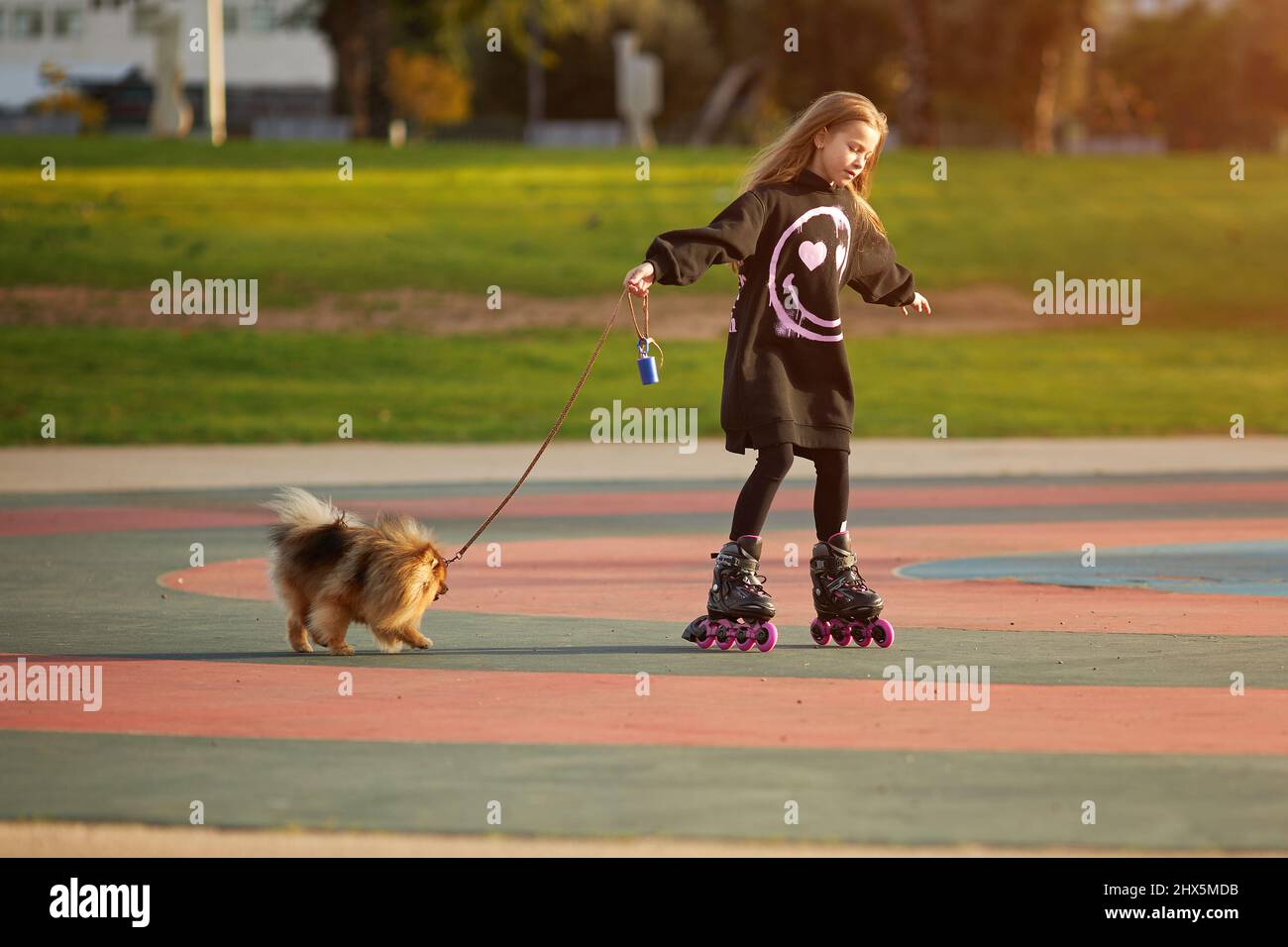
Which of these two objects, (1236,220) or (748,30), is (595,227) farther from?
(748,30)

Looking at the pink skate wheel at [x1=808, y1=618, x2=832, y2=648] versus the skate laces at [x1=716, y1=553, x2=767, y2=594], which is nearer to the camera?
the skate laces at [x1=716, y1=553, x2=767, y2=594]

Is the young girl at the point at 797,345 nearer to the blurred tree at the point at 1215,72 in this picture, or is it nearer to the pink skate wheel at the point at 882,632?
the pink skate wheel at the point at 882,632

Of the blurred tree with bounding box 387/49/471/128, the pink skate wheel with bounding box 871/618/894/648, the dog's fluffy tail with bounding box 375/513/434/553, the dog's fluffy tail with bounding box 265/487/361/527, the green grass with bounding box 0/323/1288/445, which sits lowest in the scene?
the pink skate wheel with bounding box 871/618/894/648

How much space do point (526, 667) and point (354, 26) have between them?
172 ft

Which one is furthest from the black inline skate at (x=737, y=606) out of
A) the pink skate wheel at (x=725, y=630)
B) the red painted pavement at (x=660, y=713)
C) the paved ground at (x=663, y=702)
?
the red painted pavement at (x=660, y=713)

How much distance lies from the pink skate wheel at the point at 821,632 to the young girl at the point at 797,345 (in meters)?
0.07

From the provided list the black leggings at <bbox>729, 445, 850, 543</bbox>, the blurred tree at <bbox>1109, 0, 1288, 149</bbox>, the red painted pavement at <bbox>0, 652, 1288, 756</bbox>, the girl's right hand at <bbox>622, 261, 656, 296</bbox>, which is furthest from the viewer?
the blurred tree at <bbox>1109, 0, 1288, 149</bbox>

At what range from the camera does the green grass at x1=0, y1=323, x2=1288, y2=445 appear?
75.4 ft

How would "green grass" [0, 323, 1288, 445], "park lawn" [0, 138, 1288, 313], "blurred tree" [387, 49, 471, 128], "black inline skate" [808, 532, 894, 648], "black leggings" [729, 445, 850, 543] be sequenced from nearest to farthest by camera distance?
"black leggings" [729, 445, 850, 543] → "black inline skate" [808, 532, 894, 648] → "green grass" [0, 323, 1288, 445] → "park lawn" [0, 138, 1288, 313] → "blurred tree" [387, 49, 471, 128]

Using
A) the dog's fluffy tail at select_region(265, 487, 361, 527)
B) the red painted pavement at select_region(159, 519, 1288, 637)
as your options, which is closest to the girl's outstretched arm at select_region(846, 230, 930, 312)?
the red painted pavement at select_region(159, 519, 1288, 637)

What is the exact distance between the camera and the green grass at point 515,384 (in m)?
23.0

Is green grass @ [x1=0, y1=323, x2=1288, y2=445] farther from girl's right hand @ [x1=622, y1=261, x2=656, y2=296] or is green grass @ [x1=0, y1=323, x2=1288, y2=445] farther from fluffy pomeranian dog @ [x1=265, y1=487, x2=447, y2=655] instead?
girl's right hand @ [x1=622, y1=261, x2=656, y2=296]

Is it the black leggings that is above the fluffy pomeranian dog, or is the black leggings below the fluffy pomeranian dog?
above

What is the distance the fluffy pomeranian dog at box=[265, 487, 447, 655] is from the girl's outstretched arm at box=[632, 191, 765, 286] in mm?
1475
